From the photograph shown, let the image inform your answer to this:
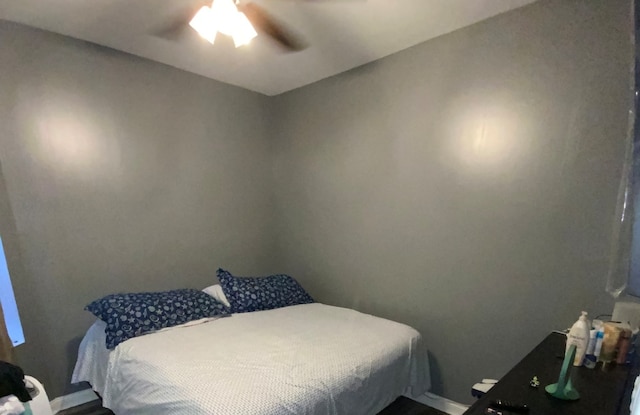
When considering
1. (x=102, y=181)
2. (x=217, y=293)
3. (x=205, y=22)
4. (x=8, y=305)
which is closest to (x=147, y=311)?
(x=217, y=293)

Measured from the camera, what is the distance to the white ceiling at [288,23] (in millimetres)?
2127

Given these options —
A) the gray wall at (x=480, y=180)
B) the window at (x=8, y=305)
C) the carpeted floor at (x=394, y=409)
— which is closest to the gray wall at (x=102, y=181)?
the window at (x=8, y=305)

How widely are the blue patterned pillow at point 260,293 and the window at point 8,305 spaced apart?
124cm

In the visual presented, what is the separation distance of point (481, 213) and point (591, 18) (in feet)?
3.79

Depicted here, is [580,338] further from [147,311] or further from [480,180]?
[147,311]

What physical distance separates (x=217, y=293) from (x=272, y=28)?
1.92 m

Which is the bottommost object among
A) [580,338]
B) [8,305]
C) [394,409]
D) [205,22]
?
[394,409]

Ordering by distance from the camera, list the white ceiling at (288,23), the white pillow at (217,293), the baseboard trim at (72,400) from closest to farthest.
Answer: the white ceiling at (288,23) < the baseboard trim at (72,400) < the white pillow at (217,293)

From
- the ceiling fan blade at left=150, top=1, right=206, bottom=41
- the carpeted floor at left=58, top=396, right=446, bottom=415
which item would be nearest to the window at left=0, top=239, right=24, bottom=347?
the carpeted floor at left=58, top=396, right=446, bottom=415

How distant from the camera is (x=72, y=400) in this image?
252 centimetres

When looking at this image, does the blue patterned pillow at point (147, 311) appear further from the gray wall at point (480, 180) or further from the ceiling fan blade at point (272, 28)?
the ceiling fan blade at point (272, 28)

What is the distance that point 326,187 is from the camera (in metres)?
3.21

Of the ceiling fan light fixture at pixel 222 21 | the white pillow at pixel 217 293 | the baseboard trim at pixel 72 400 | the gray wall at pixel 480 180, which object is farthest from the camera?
the white pillow at pixel 217 293

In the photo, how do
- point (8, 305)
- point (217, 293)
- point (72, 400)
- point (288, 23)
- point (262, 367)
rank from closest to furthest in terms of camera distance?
point (262, 367) < point (8, 305) < point (288, 23) < point (72, 400) < point (217, 293)
